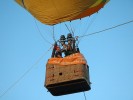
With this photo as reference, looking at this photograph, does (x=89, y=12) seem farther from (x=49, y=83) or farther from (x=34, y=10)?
(x=49, y=83)

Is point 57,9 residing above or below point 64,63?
above

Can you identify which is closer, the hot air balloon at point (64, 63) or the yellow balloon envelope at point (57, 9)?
the hot air balloon at point (64, 63)

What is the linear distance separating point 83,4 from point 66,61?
263cm

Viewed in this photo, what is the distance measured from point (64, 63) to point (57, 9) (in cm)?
252

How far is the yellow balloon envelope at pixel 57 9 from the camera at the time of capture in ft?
40.1

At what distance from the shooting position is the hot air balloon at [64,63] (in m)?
10.6

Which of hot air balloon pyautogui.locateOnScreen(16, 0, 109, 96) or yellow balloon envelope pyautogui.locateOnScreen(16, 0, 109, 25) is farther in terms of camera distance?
yellow balloon envelope pyautogui.locateOnScreen(16, 0, 109, 25)

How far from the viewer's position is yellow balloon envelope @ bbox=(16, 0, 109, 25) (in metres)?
12.2

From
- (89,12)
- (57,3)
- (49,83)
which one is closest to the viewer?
(49,83)

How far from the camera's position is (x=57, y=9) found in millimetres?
12375

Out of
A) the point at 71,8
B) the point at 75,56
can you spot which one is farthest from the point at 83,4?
the point at 75,56

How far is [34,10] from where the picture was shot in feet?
42.6

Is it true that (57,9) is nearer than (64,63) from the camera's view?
No

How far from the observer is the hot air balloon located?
417 inches
